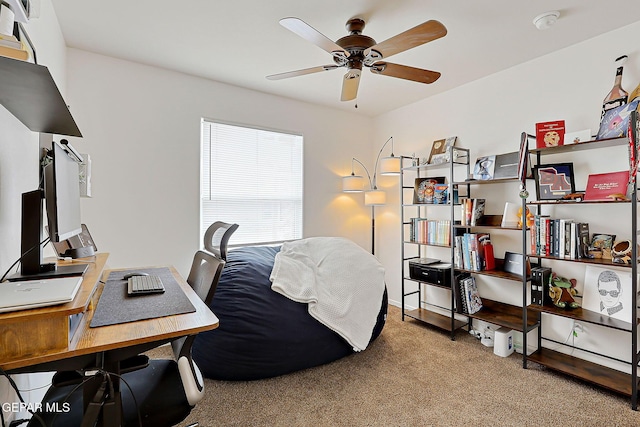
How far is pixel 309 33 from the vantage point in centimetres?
173

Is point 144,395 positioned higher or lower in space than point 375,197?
lower

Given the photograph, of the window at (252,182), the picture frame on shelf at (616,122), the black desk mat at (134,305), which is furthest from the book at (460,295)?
the black desk mat at (134,305)

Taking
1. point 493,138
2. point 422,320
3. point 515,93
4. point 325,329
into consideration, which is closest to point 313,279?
point 325,329

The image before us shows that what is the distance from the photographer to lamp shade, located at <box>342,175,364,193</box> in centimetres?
399

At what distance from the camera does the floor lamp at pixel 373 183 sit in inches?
147

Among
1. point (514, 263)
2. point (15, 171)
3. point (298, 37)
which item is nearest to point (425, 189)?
point (514, 263)

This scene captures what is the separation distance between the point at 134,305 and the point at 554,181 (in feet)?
9.56

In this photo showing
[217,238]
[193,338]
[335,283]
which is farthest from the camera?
[335,283]

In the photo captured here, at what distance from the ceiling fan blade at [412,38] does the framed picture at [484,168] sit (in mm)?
1579

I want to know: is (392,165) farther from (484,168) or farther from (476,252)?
(476,252)

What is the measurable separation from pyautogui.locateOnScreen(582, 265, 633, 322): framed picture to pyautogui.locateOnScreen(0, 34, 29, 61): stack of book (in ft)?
10.9

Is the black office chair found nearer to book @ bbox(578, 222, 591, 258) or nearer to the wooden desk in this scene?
the wooden desk

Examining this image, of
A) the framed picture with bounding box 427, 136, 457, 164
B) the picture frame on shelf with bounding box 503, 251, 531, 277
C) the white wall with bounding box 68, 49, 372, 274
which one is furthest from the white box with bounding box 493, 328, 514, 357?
Answer: the white wall with bounding box 68, 49, 372, 274

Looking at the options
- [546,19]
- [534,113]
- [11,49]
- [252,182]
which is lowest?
[252,182]
